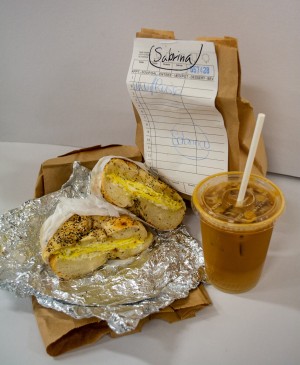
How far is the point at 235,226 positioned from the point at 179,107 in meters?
0.28

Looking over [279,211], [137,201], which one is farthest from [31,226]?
[279,211]

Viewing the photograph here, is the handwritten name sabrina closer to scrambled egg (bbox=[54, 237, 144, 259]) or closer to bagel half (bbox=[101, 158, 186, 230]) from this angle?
bagel half (bbox=[101, 158, 186, 230])

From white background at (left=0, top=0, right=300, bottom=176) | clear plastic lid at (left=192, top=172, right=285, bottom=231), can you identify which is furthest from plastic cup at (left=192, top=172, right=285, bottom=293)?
white background at (left=0, top=0, right=300, bottom=176)

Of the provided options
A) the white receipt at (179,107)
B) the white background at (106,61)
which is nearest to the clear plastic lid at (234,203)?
the white receipt at (179,107)

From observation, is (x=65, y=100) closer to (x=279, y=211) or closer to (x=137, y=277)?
(x=137, y=277)

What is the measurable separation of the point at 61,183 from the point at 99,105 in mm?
246

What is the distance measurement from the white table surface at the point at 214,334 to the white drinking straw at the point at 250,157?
17cm

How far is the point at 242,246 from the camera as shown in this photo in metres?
0.58

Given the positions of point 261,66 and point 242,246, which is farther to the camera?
point 261,66

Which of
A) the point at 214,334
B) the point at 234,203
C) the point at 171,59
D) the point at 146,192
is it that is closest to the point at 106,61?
the point at 171,59

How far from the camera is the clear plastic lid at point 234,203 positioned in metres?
0.56

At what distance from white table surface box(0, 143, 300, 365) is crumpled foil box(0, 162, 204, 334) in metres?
0.04

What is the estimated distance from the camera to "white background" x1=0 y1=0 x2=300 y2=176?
0.75 m

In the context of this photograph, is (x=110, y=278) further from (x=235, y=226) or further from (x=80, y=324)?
(x=235, y=226)
